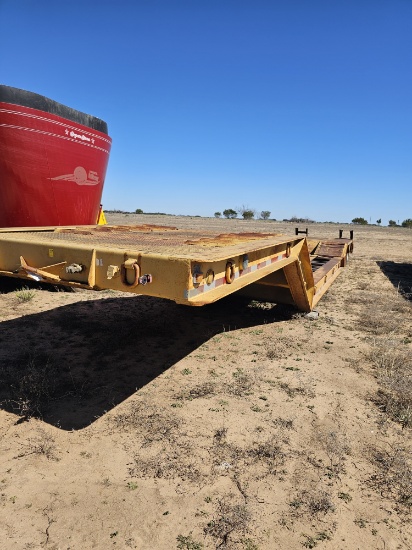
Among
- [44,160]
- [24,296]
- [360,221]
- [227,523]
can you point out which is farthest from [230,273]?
[360,221]

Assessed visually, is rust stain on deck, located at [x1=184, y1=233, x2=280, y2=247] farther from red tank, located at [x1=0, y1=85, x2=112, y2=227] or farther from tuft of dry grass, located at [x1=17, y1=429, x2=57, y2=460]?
red tank, located at [x1=0, y1=85, x2=112, y2=227]

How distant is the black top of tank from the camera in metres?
4.65

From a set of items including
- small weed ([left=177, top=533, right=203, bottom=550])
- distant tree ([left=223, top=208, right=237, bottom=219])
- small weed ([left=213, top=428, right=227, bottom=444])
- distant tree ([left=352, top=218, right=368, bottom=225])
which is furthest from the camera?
distant tree ([left=223, top=208, right=237, bottom=219])

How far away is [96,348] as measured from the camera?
455 cm

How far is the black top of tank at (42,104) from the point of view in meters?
4.65

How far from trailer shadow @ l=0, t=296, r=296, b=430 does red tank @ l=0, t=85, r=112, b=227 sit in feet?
5.05

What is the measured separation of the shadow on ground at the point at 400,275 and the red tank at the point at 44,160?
6.36 m

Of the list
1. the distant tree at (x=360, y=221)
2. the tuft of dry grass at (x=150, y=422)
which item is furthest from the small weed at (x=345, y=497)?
the distant tree at (x=360, y=221)

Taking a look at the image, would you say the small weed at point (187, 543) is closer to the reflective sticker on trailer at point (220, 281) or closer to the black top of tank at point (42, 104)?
the reflective sticker on trailer at point (220, 281)

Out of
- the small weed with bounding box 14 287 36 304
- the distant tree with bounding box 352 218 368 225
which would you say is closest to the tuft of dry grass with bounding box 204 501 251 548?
the small weed with bounding box 14 287 36 304

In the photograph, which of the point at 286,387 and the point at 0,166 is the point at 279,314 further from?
the point at 0,166

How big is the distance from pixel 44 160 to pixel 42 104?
703 mm

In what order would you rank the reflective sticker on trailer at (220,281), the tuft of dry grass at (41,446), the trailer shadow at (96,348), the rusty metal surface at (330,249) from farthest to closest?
the rusty metal surface at (330,249) → the trailer shadow at (96,348) → the tuft of dry grass at (41,446) → the reflective sticker on trailer at (220,281)

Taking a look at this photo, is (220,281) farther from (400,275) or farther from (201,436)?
(400,275)
